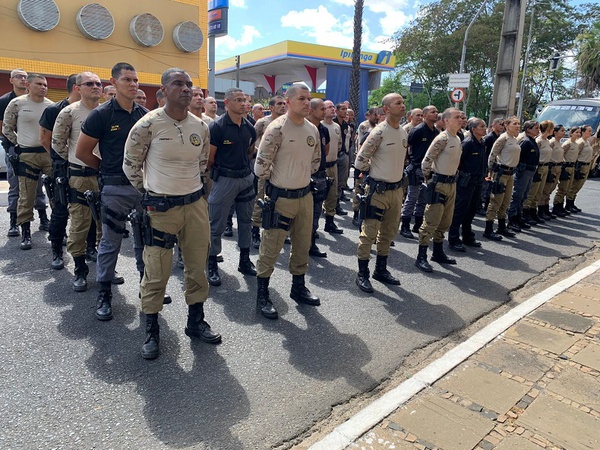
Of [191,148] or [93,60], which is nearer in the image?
[191,148]

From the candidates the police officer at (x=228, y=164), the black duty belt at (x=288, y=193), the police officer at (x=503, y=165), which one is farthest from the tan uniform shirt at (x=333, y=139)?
the black duty belt at (x=288, y=193)

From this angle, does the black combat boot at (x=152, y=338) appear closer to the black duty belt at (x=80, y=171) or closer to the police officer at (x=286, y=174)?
the police officer at (x=286, y=174)

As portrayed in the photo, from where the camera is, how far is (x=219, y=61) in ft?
131

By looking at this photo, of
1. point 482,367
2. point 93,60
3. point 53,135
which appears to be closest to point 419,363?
point 482,367

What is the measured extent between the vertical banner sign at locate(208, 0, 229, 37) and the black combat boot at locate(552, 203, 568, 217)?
18865mm

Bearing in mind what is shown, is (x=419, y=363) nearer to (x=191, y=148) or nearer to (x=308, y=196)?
(x=308, y=196)

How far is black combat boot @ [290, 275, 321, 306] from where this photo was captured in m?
4.41

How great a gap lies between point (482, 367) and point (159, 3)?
65.2 ft

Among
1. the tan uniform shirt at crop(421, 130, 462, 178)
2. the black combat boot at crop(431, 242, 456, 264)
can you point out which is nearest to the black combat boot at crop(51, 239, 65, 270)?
the tan uniform shirt at crop(421, 130, 462, 178)

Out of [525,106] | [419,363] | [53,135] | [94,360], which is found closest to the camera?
[94,360]

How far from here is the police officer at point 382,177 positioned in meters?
4.81

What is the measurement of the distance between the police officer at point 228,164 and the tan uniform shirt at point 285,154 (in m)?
0.75

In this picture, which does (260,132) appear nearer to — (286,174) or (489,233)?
(286,174)

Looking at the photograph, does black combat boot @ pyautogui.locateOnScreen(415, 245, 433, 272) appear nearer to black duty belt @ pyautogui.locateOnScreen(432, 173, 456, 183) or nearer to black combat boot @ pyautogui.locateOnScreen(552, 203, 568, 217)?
black duty belt @ pyautogui.locateOnScreen(432, 173, 456, 183)
